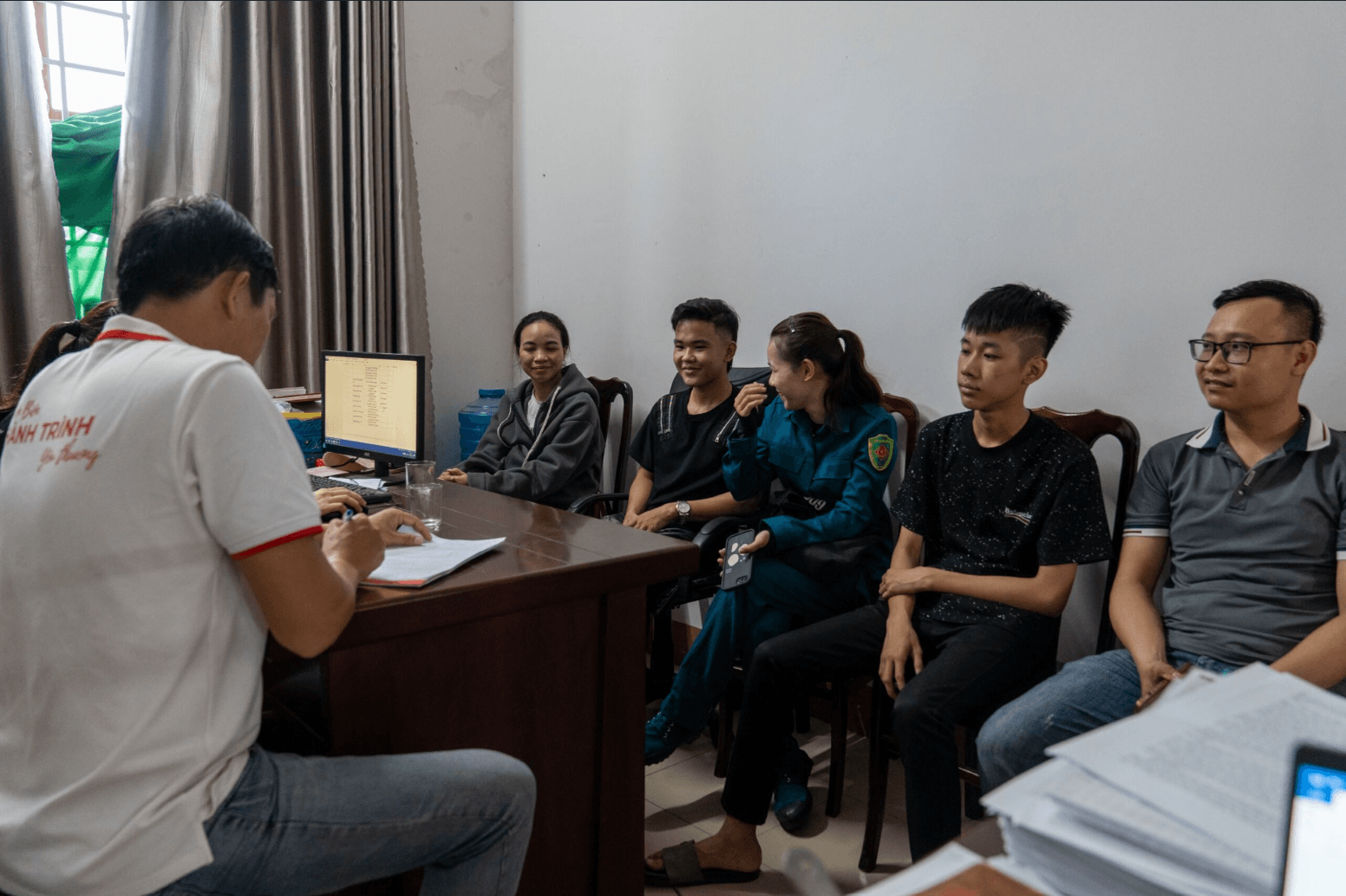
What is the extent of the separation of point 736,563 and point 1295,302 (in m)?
1.24

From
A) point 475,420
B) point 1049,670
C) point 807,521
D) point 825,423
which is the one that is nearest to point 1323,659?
point 1049,670

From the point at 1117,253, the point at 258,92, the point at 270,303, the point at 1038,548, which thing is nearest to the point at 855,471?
the point at 1038,548

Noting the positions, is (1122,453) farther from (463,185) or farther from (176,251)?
(463,185)

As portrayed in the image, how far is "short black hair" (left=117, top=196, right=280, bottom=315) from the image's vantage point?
3.48 feet

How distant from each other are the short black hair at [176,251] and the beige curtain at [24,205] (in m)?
2.09

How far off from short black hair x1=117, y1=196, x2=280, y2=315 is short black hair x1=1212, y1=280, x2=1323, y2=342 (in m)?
1.66

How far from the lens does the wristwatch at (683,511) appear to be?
253 centimetres

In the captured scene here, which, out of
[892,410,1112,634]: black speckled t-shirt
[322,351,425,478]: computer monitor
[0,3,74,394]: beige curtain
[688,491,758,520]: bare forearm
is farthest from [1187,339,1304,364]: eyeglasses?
[0,3,74,394]: beige curtain

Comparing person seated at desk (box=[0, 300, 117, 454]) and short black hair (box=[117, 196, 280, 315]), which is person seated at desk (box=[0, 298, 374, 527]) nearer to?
person seated at desk (box=[0, 300, 117, 454])

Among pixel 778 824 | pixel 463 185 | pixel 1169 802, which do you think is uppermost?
pixel 463 185

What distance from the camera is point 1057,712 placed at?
1490 mm

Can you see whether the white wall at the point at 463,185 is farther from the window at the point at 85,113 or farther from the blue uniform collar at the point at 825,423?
the blue uniform collar at the point at 825,423

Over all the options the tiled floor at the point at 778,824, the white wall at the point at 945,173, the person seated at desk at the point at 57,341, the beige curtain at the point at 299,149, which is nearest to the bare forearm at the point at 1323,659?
the white wall at the point at 945,173

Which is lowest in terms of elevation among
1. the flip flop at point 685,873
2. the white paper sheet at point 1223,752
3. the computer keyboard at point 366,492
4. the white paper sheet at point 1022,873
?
the flip flop at point 685,873
